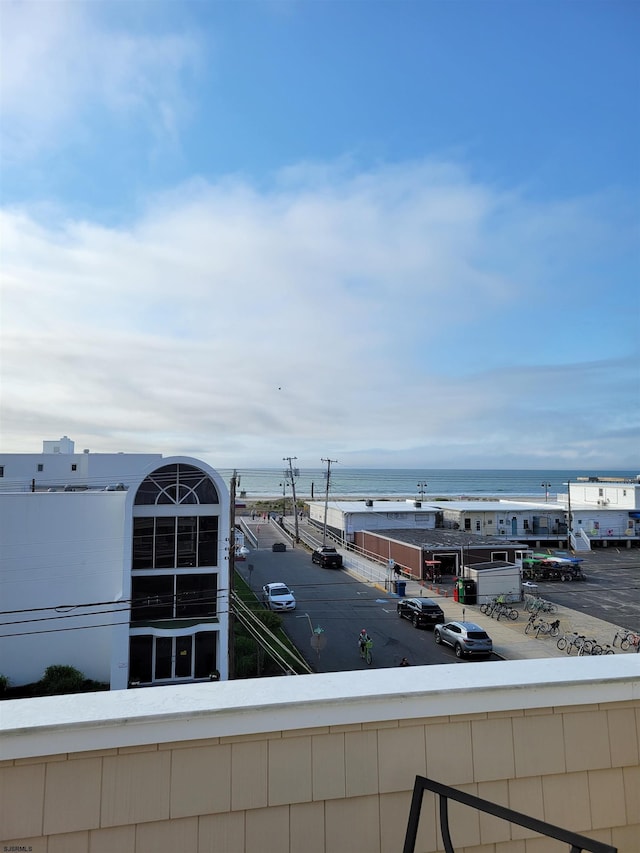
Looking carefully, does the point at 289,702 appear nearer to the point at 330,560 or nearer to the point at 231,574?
the point at 231,574

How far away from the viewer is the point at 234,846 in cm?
214

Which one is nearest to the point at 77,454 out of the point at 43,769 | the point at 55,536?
the point at 55,536

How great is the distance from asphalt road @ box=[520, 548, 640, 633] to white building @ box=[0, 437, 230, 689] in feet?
46.1

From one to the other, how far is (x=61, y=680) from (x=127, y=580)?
138 inches

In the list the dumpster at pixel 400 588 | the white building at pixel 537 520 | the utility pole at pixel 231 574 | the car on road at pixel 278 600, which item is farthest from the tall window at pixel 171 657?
the white building at pixel 537 520

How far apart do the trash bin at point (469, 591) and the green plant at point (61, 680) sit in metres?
16.4

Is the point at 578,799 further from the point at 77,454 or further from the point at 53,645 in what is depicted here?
the point at 77,454

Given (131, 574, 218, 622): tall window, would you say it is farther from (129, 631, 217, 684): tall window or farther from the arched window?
the arched window

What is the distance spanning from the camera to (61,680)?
14797mm

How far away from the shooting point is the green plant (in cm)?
1439

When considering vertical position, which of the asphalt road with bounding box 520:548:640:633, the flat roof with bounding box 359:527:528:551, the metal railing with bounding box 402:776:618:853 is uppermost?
the metal railing with bounding box 402:776:618:853

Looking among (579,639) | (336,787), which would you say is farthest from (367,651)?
(336,787)

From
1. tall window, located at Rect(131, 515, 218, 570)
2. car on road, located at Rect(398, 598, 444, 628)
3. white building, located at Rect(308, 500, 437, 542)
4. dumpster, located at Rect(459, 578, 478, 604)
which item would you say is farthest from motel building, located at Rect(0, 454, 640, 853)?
white building, located at Rect(308, 500, 437, 542)

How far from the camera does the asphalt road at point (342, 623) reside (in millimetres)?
16562
